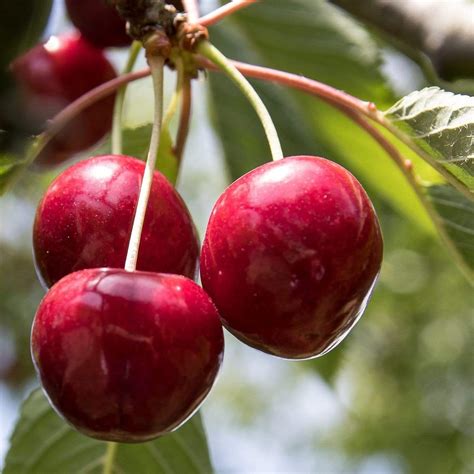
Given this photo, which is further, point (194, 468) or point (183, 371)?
point (194, 468)

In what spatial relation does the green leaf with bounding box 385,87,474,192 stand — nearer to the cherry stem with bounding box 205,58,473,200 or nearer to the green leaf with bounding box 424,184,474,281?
the cherry stem with bounding box 205,58,473,200

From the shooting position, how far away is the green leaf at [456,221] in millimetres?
1513

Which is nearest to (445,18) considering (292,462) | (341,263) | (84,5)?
(341,263)

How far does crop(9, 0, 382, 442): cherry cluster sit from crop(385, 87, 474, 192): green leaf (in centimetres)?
17

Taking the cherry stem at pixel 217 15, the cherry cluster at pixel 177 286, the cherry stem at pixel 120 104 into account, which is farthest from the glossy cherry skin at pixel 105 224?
the cherry stem at pixel 217 15

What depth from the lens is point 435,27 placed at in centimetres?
120

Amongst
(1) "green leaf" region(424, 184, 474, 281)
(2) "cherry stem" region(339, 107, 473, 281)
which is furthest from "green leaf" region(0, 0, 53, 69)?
(1) "green leaf" region(424, 184, 474, 281)

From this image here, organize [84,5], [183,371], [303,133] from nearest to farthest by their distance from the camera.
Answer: [183,371] → [84,5] → [303,133]

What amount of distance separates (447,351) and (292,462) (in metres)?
1.99

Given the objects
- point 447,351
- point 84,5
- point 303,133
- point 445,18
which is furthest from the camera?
point 447,351

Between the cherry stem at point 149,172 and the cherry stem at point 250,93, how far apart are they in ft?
0.26

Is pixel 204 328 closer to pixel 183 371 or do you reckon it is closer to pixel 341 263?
pixel 183 371

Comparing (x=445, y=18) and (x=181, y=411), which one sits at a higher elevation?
(x=445, y=18)

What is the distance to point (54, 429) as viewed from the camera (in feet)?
5.96
